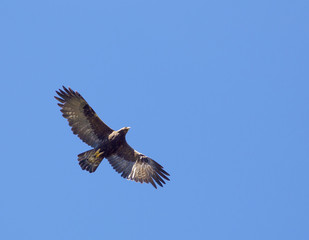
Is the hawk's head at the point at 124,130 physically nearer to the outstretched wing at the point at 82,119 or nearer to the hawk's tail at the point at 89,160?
the outstretched wing at the point at 82,119

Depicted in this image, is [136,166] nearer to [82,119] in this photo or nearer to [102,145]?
[102,145]

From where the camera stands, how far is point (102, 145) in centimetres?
2459

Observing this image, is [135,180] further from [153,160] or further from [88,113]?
[88,113]

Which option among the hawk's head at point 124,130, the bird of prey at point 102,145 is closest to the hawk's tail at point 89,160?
the bird of prey at point 102,145

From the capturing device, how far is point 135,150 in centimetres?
2539

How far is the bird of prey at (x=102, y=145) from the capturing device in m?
24.4

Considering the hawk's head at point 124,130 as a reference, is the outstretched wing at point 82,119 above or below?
below

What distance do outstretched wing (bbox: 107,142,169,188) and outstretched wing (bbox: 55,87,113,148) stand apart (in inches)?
38.5

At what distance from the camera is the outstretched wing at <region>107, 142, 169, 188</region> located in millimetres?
25172

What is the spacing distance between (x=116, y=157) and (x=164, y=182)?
6.86 feet

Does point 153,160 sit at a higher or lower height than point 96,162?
higher

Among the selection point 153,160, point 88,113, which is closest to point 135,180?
point 153,160

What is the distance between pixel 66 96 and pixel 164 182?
500 cm

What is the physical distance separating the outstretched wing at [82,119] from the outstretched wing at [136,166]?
978 mm
